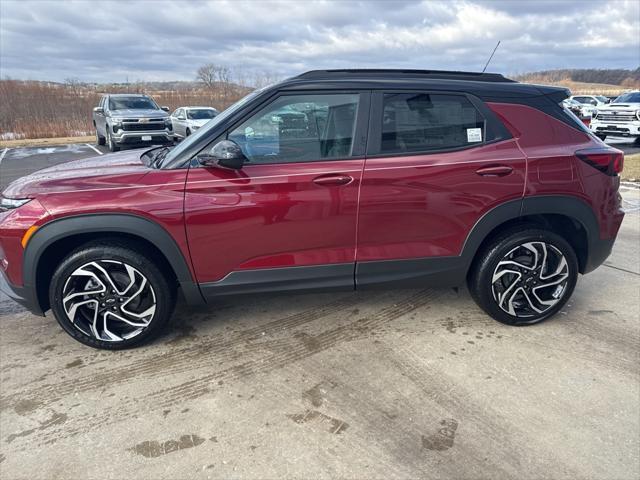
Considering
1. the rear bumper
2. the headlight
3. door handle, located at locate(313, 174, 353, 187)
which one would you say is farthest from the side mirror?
the rear bumper

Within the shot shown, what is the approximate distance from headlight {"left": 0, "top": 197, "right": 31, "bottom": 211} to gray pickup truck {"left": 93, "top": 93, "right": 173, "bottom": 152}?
1224cm

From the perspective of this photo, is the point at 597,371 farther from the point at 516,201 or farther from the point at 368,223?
the point at 368,223

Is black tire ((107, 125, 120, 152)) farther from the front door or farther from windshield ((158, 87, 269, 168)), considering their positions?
the front door

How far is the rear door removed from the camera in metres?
2.90

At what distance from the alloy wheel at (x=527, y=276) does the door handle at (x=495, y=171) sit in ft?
1.84

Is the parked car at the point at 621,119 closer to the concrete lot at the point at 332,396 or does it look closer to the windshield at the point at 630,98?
the windshield at the point at 630,98

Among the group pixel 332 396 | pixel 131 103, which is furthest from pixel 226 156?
pixel 131 103

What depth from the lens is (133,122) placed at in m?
14.1

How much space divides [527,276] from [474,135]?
1.12 metres

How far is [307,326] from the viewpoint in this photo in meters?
3.34

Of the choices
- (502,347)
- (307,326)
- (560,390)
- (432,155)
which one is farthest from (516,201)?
(307,326)

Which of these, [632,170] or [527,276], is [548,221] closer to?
[527,276]

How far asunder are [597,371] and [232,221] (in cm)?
253

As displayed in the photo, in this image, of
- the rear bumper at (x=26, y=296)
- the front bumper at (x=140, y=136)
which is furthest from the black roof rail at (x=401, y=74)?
the front bumper at (x=140, y=136)
